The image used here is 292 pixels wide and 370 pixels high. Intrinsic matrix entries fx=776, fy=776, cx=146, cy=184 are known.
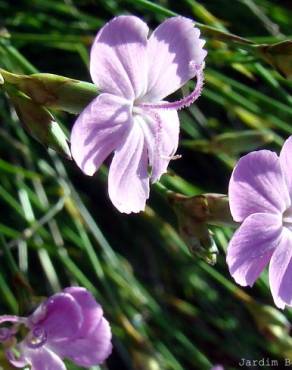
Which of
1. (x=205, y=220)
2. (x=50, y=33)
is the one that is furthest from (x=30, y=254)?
(x=205, y=220)

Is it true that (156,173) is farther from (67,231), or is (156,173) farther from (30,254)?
(30,254)

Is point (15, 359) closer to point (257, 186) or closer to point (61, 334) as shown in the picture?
point (61, 334)

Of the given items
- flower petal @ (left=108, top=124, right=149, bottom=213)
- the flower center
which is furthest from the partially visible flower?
the flower center

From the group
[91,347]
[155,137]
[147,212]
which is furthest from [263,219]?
[147,212]

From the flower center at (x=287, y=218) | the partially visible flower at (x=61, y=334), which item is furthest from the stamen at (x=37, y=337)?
the flower center at (x=287, y=218)

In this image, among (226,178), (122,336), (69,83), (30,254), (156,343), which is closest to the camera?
(69,83)

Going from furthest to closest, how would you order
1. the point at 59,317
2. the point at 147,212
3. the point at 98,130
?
the point at 147,212 < the point at 59,317 < the point at 98,130

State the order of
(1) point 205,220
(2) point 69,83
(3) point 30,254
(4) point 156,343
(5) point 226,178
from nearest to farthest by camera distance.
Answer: (2) point 69,83 < (1) point 205,220 < (4) point 156,343 < (3) point 30,254 < (5) point 226,178
